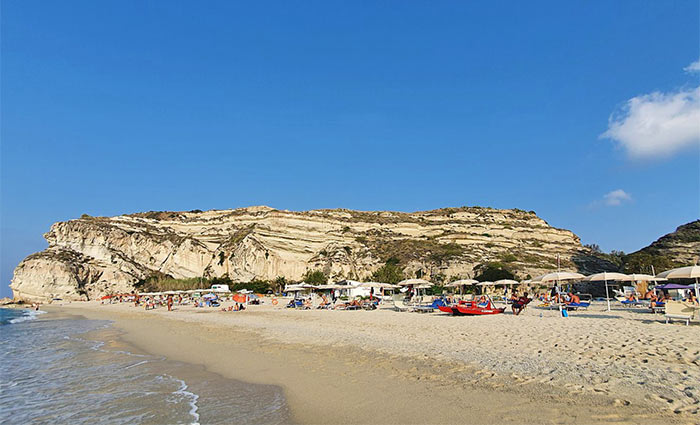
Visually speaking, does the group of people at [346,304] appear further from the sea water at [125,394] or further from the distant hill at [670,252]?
the distant hill at [670,252]

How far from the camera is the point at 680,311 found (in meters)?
12.4

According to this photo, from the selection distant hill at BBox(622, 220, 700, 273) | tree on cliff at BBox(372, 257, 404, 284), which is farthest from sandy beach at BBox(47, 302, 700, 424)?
tree on cliff at BBox(372, 257, 404, 284)

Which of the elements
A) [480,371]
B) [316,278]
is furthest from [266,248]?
[480,371]

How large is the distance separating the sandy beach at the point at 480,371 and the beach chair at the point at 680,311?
1.68ft

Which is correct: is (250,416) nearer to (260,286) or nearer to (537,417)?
(537,417)

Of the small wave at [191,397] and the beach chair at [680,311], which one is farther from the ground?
the beach chair at [680,311]

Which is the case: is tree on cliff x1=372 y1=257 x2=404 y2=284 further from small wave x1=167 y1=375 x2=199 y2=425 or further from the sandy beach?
small wave x1=167 y1=375 x2=199 y2=425

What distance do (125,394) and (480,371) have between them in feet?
20.2

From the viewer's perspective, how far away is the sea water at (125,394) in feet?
18.8

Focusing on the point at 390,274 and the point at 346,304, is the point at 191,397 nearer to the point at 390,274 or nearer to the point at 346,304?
the point at 346,304

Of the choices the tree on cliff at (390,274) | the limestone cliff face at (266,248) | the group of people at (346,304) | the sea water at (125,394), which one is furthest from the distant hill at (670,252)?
the sea water at (125,394)

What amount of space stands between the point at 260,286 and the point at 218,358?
44.8 metres

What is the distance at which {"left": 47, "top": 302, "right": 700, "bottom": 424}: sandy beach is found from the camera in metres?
4.99

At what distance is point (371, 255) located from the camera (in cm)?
6066
